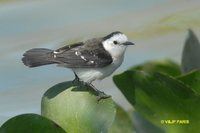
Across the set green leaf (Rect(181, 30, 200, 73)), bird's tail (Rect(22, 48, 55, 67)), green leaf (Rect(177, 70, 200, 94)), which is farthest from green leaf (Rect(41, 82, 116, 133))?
green leaf (Rect(181, 30, 200, 73))

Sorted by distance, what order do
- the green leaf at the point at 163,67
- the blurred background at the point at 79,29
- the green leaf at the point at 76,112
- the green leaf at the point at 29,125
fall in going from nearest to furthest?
1. the green leaf at the point at 29,125
2. the green leaf at the point at 76,112
3. the green leaf at the point at 163,67
4. the blurred background at the point at 79,29

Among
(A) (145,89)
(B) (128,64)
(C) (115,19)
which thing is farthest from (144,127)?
(C) (115,19)

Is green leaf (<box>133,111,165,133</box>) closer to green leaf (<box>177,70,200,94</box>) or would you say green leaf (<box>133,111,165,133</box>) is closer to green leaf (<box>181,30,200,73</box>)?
green leaf (<box>181,30,200,73</box>)

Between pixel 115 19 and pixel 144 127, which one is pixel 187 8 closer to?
pixel 115 19

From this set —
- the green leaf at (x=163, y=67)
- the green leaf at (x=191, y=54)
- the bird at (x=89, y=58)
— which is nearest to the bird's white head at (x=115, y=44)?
the bird at (x=89, y=58)

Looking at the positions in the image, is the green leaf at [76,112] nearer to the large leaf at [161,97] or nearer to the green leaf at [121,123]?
the large leaf at [161,97]

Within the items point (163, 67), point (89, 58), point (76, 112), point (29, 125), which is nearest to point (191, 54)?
point (89, 58)
